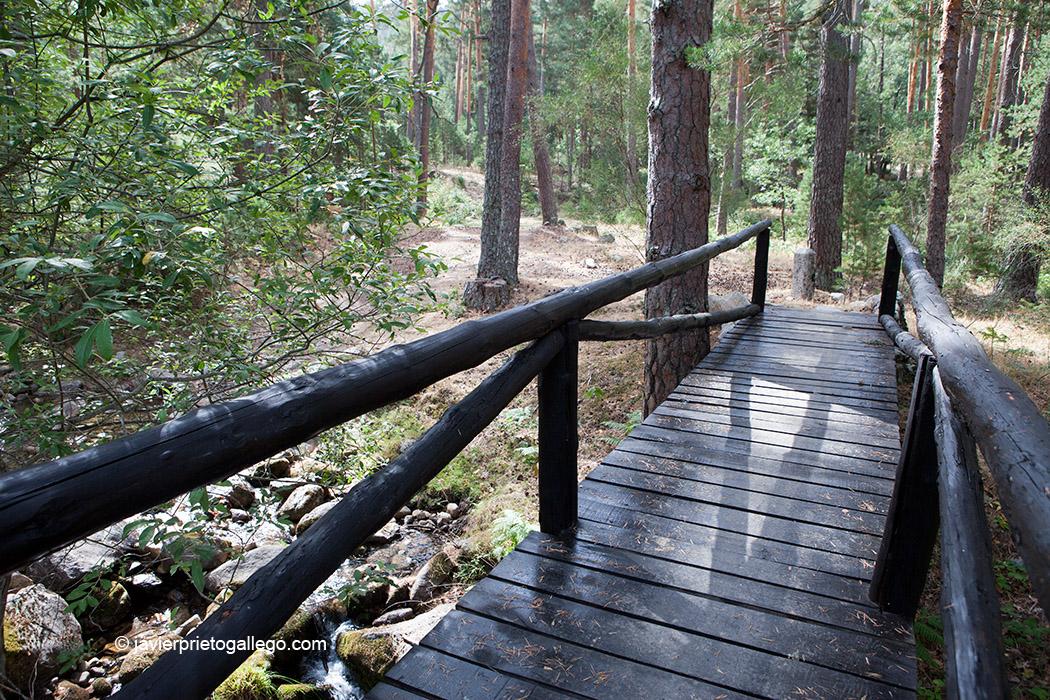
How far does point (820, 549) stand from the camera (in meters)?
2.92

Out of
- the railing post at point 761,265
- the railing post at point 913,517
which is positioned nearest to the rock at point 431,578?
the railing post at point 913,517

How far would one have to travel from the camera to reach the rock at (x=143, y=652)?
4535 millimetres

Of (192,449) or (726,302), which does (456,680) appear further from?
(726,302)

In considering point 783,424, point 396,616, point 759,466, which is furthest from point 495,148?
point 759,466

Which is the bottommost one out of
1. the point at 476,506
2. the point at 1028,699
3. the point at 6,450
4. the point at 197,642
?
the point at 476,506

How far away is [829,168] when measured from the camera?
1264 cm

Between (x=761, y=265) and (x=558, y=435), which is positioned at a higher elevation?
(x=761, y=265)

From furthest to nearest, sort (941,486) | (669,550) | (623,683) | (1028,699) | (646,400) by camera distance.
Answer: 1. (646,400)
2. (1028,699)
3. (669,550)
4. (623,683)
5. (941,486)

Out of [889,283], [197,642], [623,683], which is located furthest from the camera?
[889,283]

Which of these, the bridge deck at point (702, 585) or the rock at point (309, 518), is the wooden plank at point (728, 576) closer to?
the bridge deck at point (702, 585)

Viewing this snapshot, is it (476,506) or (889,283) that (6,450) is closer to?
(476,506)

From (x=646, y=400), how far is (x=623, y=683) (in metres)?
4.40

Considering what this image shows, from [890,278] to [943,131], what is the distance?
4.70 m

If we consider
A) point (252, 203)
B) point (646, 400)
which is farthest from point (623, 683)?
point (646, 400)
